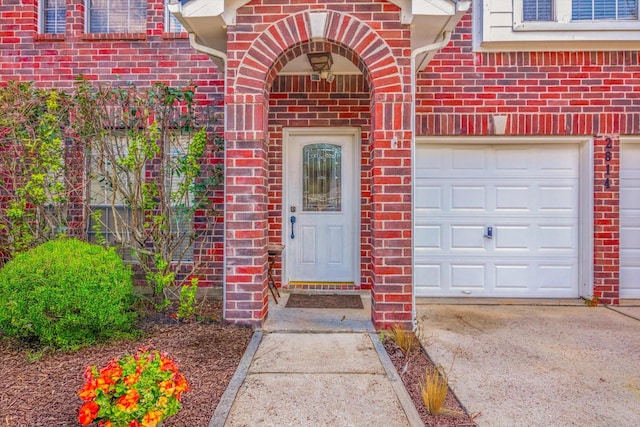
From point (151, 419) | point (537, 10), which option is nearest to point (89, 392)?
point (151, 419)

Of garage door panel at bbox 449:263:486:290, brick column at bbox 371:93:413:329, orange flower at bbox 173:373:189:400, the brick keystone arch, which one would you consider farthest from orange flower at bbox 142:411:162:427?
garage door panel at bbox 449:263:486:290

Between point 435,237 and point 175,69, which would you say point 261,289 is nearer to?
point 435,237

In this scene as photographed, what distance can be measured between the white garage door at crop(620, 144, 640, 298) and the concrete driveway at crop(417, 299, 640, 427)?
2.07 ft

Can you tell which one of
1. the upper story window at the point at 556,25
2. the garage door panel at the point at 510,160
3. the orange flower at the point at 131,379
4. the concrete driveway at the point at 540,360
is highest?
the upper story window at the point at 556,25

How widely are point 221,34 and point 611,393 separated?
4473mm

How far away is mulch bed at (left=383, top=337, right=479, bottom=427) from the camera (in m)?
2.37

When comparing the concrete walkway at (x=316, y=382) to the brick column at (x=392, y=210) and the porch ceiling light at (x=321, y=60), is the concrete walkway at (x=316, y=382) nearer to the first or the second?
the brick column at (x=392, y=210)

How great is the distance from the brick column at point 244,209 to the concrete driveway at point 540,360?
5.60 ft

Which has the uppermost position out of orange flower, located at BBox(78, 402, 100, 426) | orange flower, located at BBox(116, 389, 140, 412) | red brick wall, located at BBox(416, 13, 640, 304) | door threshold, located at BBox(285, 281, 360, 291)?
red brick wall, located at BBox(416, 13, 640, 304)

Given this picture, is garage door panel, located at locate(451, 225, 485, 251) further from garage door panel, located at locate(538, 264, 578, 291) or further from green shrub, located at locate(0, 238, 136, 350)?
green shrub, located at locate(0, 238, 136, 350)

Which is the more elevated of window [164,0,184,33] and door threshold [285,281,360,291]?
window [164,0,184,33]

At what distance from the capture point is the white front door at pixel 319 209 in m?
5.50

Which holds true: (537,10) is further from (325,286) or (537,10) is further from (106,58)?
(106,58)

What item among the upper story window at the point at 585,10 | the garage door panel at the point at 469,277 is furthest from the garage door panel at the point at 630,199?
the upper story window at the point at 585,10
